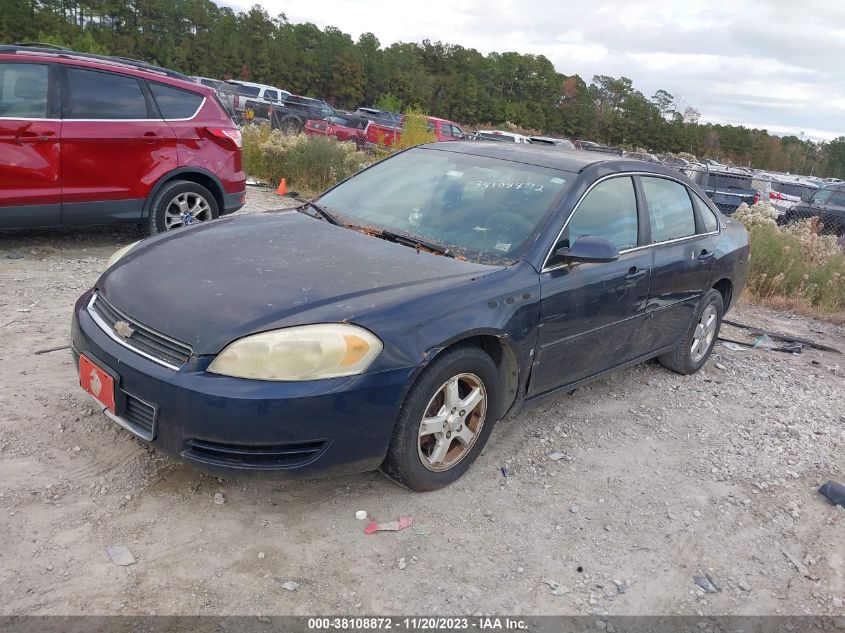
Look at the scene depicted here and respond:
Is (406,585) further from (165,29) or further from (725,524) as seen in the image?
(165,29)

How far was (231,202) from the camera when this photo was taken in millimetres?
7297

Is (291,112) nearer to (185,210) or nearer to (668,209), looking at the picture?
(185,210)

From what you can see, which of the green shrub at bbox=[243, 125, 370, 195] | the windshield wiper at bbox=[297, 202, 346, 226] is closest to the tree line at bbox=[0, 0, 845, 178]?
the green shrub at bbox=[243, 125, 370, 195]

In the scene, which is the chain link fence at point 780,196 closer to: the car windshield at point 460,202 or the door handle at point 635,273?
the door handle at point 635,273

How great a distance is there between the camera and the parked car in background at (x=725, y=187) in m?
16.1

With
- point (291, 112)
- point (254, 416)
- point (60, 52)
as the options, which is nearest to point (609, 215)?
point (254, 416)

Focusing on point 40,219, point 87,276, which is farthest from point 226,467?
point 40,219

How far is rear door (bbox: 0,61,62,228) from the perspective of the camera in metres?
5.75

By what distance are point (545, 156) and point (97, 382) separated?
2.83 m

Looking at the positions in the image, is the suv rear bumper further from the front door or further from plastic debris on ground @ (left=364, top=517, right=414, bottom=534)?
plastic debris on ground @ (left=364, top=517, right=414, bottom=534)

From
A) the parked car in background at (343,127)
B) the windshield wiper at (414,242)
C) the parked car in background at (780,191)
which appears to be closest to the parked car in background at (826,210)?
the parked car in background at (780,191)

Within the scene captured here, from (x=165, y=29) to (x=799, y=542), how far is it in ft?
212

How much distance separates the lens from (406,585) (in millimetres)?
2725

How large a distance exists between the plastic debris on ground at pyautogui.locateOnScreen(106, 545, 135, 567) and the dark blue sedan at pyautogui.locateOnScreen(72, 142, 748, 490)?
421 millimetres
